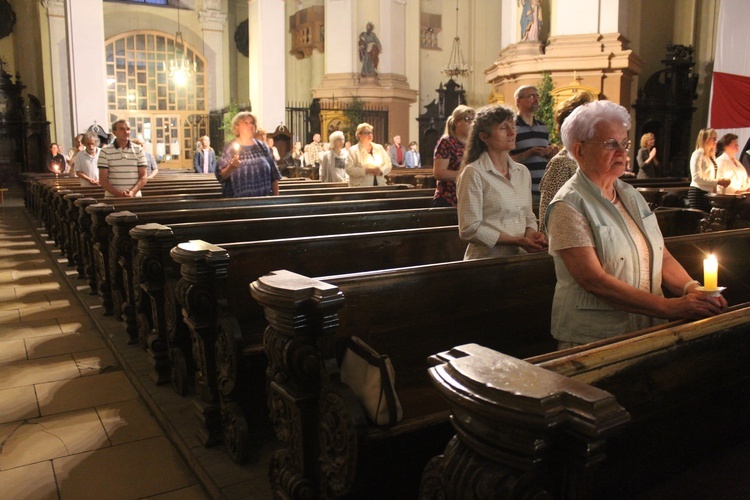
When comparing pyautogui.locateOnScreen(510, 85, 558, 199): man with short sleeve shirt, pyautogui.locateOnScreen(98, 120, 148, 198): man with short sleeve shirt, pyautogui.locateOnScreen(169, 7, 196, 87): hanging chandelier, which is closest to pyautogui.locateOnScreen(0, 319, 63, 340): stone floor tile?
pyautogui.locateOnScreen(98, 120, 148, 198): man with short sleeve shirt

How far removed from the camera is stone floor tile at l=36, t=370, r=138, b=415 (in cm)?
325

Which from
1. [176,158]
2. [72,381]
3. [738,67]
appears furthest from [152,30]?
[72,381]

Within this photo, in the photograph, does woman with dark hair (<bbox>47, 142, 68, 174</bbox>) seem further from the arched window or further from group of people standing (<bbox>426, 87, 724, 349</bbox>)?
group of people standing (<bbox>426, 87, 724, 349</bbox>)

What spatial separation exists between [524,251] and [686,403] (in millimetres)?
1666

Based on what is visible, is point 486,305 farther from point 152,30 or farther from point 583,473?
point 152,30

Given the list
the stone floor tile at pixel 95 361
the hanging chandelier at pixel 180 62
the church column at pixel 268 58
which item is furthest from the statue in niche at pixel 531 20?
the stone floor tile at pixel 95 361

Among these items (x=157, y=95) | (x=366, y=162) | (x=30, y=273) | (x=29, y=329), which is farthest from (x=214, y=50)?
(x=29, y=329)

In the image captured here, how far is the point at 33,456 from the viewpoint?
2.72 metres

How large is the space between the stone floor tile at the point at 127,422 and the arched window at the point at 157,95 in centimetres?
1763

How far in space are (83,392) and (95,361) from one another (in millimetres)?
532

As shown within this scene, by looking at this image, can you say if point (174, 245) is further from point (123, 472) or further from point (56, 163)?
point (56, 163)

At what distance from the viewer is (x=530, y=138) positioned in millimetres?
4168

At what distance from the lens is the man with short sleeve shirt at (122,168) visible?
6.09 meters

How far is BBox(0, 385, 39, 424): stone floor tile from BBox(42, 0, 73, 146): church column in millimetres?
15304
